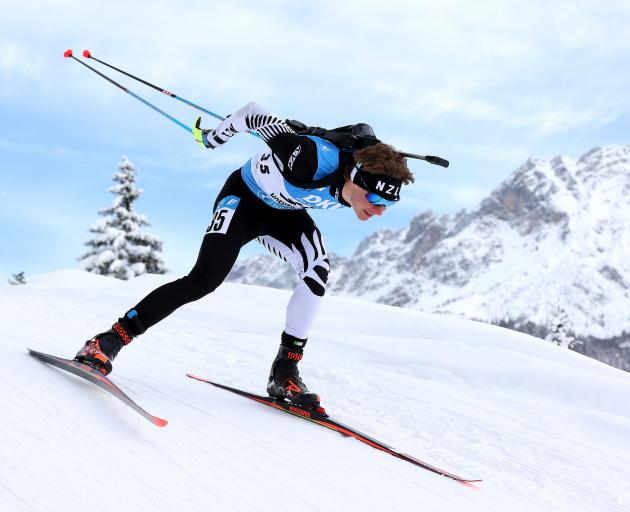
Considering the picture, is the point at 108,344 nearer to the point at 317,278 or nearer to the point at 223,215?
the point at 223,215

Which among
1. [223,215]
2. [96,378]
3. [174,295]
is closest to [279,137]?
[223,215]

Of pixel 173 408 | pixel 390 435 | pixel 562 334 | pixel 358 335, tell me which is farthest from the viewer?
pixel 562 334

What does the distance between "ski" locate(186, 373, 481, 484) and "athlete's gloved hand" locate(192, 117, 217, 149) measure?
5.13ft

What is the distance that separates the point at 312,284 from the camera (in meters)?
3.85

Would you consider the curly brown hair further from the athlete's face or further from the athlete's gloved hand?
the athlete's gloved hand

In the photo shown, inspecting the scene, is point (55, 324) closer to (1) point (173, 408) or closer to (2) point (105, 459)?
(1) point (173, 408)

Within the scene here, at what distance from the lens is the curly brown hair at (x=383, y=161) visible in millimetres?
3320

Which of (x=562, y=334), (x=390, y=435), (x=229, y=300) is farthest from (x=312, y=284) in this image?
(x=562, y=334)

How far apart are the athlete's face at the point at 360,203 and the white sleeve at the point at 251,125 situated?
1.57 feet

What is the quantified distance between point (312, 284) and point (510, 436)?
5.41 feet

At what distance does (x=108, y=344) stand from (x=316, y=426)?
48.8 inches

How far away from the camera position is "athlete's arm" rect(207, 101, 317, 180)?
11.3 feet

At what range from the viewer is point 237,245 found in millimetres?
3793

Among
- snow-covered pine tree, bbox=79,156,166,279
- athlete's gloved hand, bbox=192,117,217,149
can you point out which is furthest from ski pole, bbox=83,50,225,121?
snow-covered pine tree, bbox=79,156,166,279
